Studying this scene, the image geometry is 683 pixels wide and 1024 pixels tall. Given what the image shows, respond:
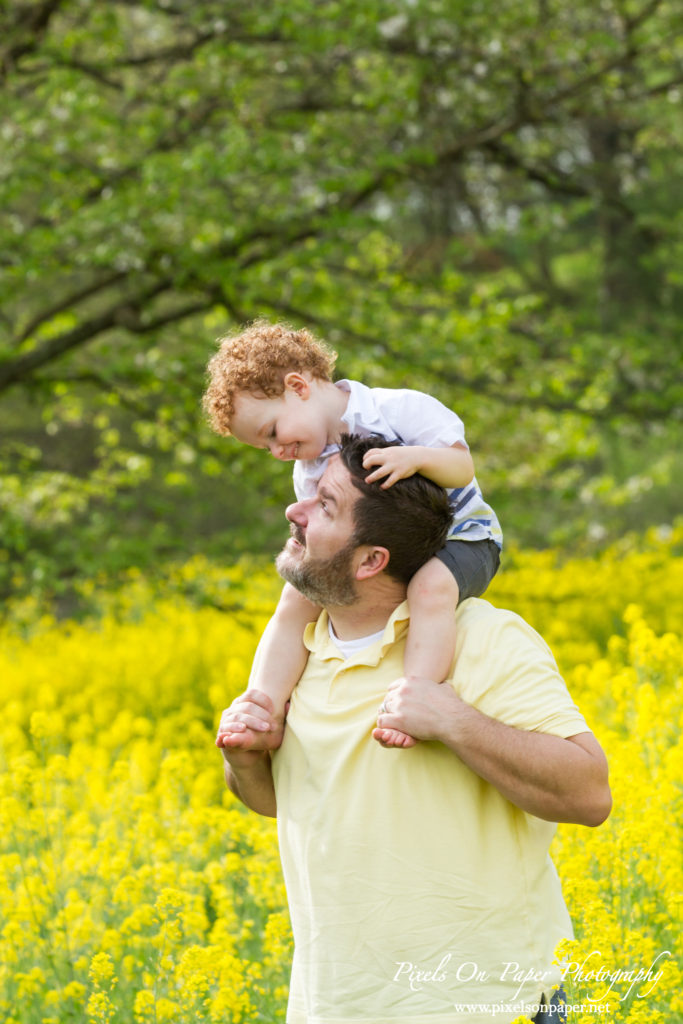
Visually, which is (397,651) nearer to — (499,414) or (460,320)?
(460,320)

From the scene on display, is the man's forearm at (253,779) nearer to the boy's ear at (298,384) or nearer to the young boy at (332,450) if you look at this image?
the young boy at (332,450)

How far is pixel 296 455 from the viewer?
2910mm

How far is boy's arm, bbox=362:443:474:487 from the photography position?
2330 millimetres

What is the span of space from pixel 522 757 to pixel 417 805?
0.23 metres

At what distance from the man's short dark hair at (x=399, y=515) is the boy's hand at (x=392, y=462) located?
0.8 inches

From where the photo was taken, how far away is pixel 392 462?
2336 millimetres

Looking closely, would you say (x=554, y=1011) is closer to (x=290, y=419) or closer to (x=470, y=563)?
(x=470, y=563)

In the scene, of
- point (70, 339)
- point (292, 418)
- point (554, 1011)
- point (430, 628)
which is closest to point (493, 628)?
point (430, 628)

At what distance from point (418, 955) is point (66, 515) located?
6909 mm

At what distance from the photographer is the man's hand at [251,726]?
2.32 m

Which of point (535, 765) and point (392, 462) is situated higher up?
point (392, 462)

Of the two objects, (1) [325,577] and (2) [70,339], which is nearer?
(1) [325,577]

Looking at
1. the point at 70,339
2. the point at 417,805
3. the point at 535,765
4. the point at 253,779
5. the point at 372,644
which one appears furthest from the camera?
the point at 70,339

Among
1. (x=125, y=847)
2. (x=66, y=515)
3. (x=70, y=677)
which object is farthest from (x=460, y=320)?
(x=125, y=847)
